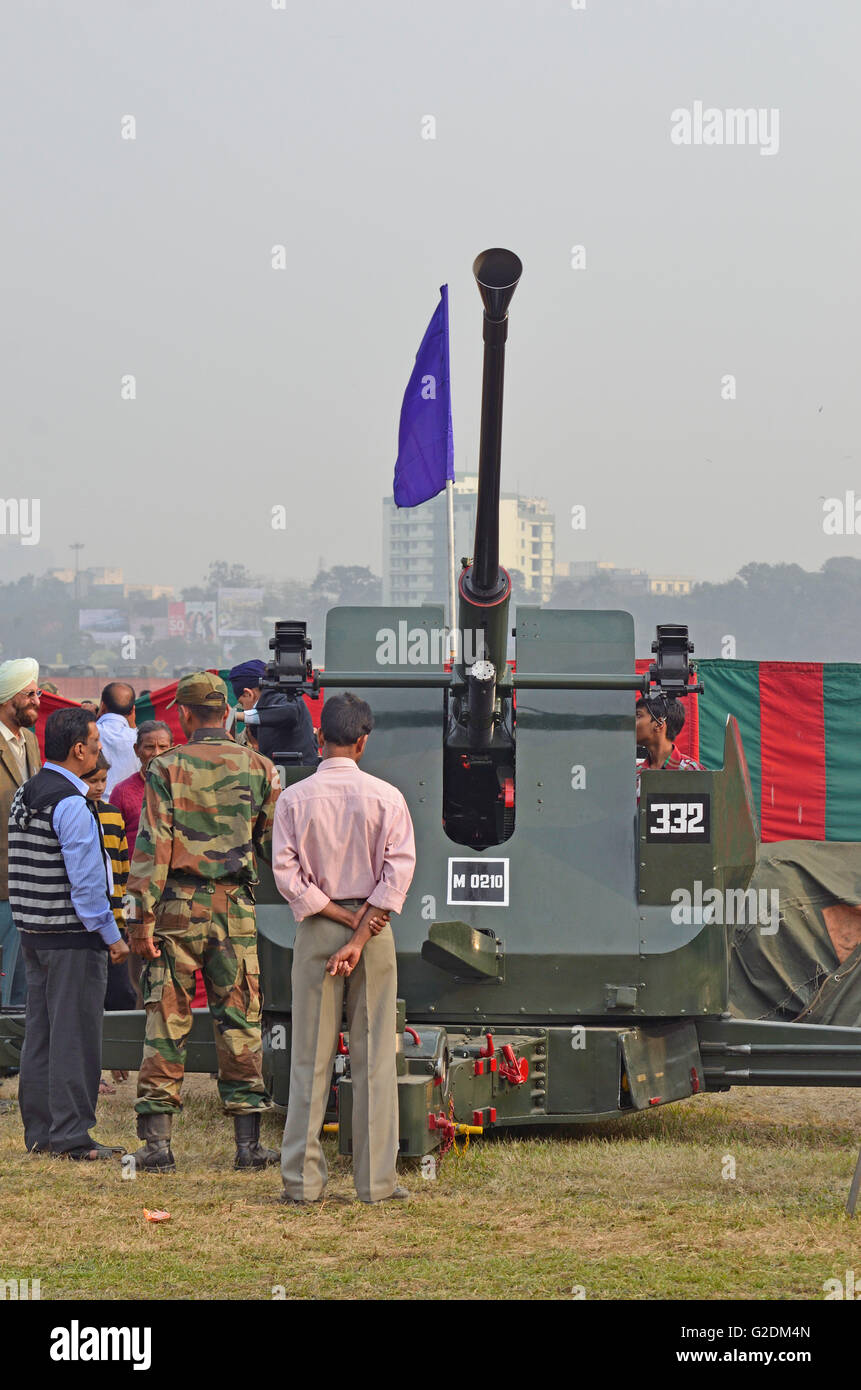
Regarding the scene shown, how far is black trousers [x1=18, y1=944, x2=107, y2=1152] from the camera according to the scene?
22.0ft

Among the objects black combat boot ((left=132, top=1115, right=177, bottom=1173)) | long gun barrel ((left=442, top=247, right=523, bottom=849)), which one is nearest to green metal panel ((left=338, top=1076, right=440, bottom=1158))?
black combat boot ((left=132, top=1115, right=177, bottom=1173))

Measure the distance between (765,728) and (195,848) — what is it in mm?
6713

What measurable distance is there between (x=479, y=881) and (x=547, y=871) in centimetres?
30

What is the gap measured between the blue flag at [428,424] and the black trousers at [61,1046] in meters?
3.82

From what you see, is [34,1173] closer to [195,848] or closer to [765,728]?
[195,848]

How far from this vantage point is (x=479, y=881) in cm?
718

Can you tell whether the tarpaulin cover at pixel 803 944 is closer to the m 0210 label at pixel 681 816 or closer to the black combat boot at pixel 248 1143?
the m 0210 label at pixel 681 816

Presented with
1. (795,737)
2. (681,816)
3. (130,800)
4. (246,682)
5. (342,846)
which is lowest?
(342,846)

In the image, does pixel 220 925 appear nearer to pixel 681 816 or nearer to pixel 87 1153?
pixel 87 1153

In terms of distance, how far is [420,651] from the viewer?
7.48 m

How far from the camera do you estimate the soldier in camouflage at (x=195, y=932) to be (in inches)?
249

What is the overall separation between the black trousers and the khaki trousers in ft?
4.37

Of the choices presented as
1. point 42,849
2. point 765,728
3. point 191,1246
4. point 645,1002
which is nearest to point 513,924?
point 645,1002

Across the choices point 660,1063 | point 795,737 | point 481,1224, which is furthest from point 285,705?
point 795,737
